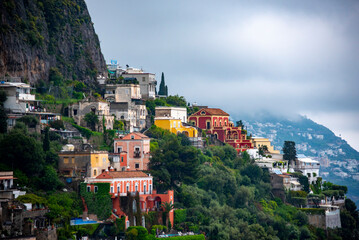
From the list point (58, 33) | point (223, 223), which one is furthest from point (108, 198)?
point (58, 33)

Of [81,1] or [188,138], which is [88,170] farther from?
[81,1]

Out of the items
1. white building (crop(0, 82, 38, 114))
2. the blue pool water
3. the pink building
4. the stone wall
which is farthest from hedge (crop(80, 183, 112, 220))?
the stone wall

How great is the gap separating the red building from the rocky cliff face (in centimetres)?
1375

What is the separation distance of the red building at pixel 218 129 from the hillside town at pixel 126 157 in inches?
4.9

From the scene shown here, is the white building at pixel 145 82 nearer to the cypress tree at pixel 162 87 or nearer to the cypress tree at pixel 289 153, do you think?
the cypress tree at pixel 162 87

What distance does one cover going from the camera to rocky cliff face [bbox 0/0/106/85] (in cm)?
7488

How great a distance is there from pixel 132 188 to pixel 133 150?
27.3 ft

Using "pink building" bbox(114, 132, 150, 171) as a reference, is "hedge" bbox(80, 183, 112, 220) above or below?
below

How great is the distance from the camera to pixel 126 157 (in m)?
72.9

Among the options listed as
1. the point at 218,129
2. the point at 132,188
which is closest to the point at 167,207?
the point at 132,188

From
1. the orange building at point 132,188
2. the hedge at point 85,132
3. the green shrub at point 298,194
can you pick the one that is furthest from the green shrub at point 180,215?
the green shrub at point 298,194

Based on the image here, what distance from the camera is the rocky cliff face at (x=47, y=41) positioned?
7488 cm

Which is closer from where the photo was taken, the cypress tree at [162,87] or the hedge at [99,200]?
the hedge at [99,200]

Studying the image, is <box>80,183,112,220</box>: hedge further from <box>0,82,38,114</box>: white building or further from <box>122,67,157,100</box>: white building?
<box>122,67,157,100</box>: white building
